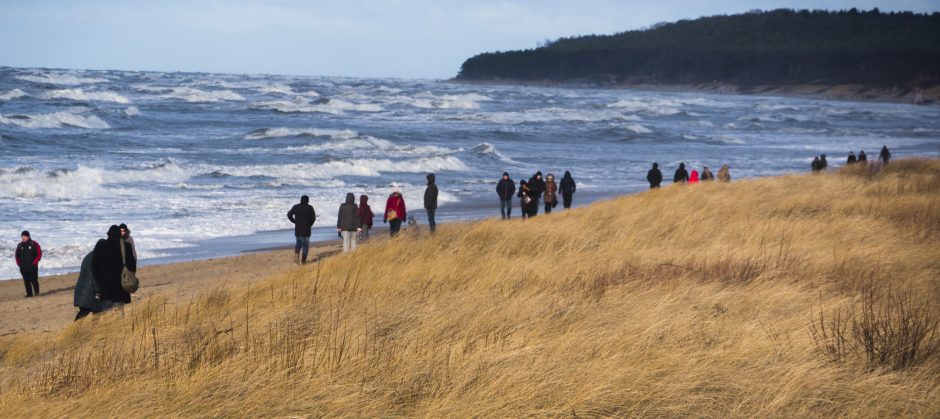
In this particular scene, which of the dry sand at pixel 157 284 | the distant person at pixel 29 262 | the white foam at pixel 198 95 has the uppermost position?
the white foam at pixel 198 95

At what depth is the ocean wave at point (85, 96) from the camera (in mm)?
72444

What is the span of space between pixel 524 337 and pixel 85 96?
251 ft

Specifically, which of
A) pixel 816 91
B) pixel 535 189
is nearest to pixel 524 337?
pixel 535 189

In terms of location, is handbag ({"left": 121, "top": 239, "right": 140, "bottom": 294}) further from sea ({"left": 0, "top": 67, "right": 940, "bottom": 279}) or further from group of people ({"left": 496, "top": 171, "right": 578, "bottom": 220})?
group of people ({"left": 496, "top": 171, "right": 578, "bottom": 220})

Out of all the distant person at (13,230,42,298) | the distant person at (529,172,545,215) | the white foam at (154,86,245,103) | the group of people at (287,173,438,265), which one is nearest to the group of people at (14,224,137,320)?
the distant person at (13,230,42,298)

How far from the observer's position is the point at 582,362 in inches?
222

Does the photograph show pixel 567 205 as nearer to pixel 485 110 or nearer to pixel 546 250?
pixel 546 250

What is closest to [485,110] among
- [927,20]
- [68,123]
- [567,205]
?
[68,123]

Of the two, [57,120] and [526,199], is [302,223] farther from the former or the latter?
[57,120]

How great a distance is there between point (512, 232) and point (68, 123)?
→ 4671 centimetres

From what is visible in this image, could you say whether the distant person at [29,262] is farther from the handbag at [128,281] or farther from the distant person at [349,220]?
the handbag at [128,281]

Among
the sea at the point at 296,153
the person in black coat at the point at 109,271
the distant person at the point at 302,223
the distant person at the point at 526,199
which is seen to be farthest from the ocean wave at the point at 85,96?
the person in black coat at the point at 109,271

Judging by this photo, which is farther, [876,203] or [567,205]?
[567,205]

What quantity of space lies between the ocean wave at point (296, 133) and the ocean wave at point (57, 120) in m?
9.18
